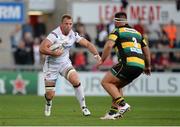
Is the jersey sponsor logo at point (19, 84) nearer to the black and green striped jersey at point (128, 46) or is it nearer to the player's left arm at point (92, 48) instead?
the player's left arm at point (92, 48)

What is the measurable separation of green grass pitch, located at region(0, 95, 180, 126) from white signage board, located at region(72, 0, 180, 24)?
641 cm

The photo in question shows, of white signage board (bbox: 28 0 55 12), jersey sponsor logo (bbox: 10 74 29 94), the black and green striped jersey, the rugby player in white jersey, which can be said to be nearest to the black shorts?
the black and green striped jersey

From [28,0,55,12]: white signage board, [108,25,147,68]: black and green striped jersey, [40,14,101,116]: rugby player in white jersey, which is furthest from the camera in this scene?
[28,0,55,12]: white signage board

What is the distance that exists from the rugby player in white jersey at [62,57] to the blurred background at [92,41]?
10360mm

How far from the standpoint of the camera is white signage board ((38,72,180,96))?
1181 inches

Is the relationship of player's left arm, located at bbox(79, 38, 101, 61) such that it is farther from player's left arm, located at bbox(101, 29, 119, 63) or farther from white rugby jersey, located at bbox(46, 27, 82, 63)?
player's left arm, located at bbox(101, 29, 119, 63)

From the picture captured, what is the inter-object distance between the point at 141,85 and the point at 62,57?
37.3 ft

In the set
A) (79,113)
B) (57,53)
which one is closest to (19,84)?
(79,113)

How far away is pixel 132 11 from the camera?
34.1 m

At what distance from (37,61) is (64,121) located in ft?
46.3

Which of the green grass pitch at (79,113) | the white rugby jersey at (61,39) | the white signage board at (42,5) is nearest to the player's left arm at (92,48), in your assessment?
the white rugby jersey at (61,39)

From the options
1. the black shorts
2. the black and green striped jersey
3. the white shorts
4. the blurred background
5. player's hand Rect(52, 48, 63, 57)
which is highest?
the black and green striped jersey

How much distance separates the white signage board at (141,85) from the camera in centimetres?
3000

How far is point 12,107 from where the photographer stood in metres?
22.3
